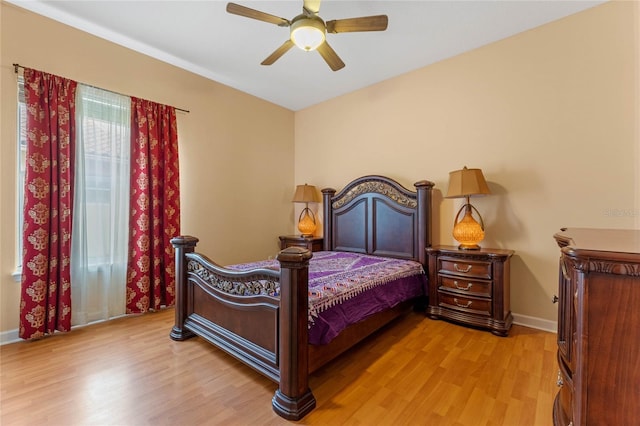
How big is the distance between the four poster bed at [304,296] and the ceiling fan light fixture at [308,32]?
1617 millimetres

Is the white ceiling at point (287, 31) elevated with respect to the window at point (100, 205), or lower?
elevated

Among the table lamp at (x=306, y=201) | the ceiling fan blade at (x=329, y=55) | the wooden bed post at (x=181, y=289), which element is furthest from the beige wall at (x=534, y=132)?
the wooden bed post at (x=181, y=289)

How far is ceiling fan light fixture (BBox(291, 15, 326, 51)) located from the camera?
1.96m

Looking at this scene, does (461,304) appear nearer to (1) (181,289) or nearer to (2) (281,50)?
Answer: (1) (181,289)

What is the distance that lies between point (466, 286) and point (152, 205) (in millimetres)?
3436

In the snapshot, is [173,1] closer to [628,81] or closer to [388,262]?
[388,262]

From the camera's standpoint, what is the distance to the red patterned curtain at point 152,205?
9.66 feet

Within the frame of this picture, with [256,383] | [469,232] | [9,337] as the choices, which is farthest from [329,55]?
[9,337]

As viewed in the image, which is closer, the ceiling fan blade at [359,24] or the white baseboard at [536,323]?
the ceiling fan blade at [359,24]

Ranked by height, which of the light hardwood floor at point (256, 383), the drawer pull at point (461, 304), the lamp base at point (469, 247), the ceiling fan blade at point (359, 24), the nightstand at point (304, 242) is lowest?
the light hardwood floor at point (256, 383)

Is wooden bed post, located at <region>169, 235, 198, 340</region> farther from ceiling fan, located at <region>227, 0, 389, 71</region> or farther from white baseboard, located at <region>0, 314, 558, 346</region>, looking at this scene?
ceiling fan, located at <region>227, 0, 389, 71</region>

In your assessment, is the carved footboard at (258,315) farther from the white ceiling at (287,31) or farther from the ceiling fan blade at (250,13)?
the white ceiling at (287,31)

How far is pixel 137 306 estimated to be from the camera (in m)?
2.92

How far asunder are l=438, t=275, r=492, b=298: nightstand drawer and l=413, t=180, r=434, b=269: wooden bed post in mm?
325
